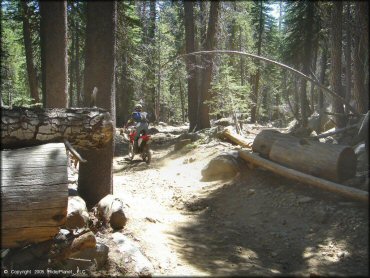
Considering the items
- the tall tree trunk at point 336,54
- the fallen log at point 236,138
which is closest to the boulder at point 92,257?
the fallen log at point 236,138

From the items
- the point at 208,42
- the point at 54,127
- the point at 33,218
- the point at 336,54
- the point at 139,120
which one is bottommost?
the point at 33,218

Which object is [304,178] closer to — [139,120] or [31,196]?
[31,196]

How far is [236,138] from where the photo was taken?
1304cm

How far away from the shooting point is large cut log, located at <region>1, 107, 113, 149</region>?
15.0ft

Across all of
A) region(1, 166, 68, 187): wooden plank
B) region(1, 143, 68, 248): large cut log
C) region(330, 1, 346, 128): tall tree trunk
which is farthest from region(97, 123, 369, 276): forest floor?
→ region(330, 1, 346, 128): tall tree trunk

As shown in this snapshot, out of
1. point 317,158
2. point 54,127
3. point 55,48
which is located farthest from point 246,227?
point 55,48

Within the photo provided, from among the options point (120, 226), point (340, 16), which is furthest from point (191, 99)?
point (120, 226)

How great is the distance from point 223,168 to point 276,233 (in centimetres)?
362

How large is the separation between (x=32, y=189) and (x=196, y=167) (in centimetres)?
758

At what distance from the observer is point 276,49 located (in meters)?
33.3

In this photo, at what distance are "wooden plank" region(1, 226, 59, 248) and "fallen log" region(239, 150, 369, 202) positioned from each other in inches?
149

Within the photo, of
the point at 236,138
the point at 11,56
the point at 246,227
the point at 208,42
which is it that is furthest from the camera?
the point at 11,56

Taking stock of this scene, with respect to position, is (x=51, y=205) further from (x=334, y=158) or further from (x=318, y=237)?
(x=334, y=158)

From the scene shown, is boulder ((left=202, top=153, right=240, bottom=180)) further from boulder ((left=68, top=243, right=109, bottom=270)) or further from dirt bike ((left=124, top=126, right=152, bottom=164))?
boulder ((left=68, top=243, right=109, bottom=270))
